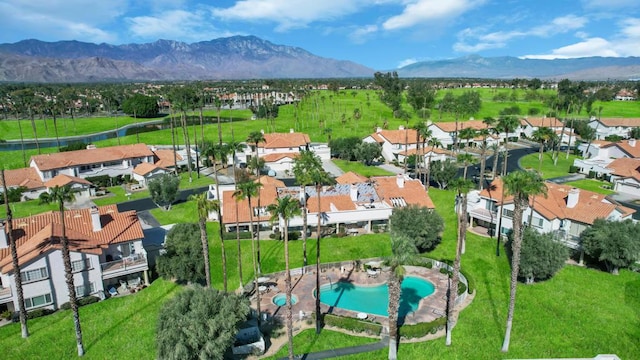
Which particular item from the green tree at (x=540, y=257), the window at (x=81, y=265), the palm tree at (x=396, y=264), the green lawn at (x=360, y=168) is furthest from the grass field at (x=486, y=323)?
the green lawn at (x=360, y=168)

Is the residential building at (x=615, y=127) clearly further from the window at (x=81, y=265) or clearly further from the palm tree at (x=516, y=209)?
the window at (x=81, y=265)

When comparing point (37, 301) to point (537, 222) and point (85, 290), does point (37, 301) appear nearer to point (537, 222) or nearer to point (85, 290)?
point (85, 290)

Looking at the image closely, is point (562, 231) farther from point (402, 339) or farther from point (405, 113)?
point (405, 113)

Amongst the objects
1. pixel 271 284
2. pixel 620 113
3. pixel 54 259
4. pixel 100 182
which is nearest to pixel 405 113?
pixel 620 113

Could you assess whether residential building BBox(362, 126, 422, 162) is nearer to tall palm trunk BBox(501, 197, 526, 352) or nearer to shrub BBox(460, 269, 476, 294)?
shrub BBox(460, 269, 476, 294)

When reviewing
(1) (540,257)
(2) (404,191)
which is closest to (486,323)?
(1) (540,257)

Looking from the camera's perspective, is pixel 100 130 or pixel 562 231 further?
pixel 100 130
